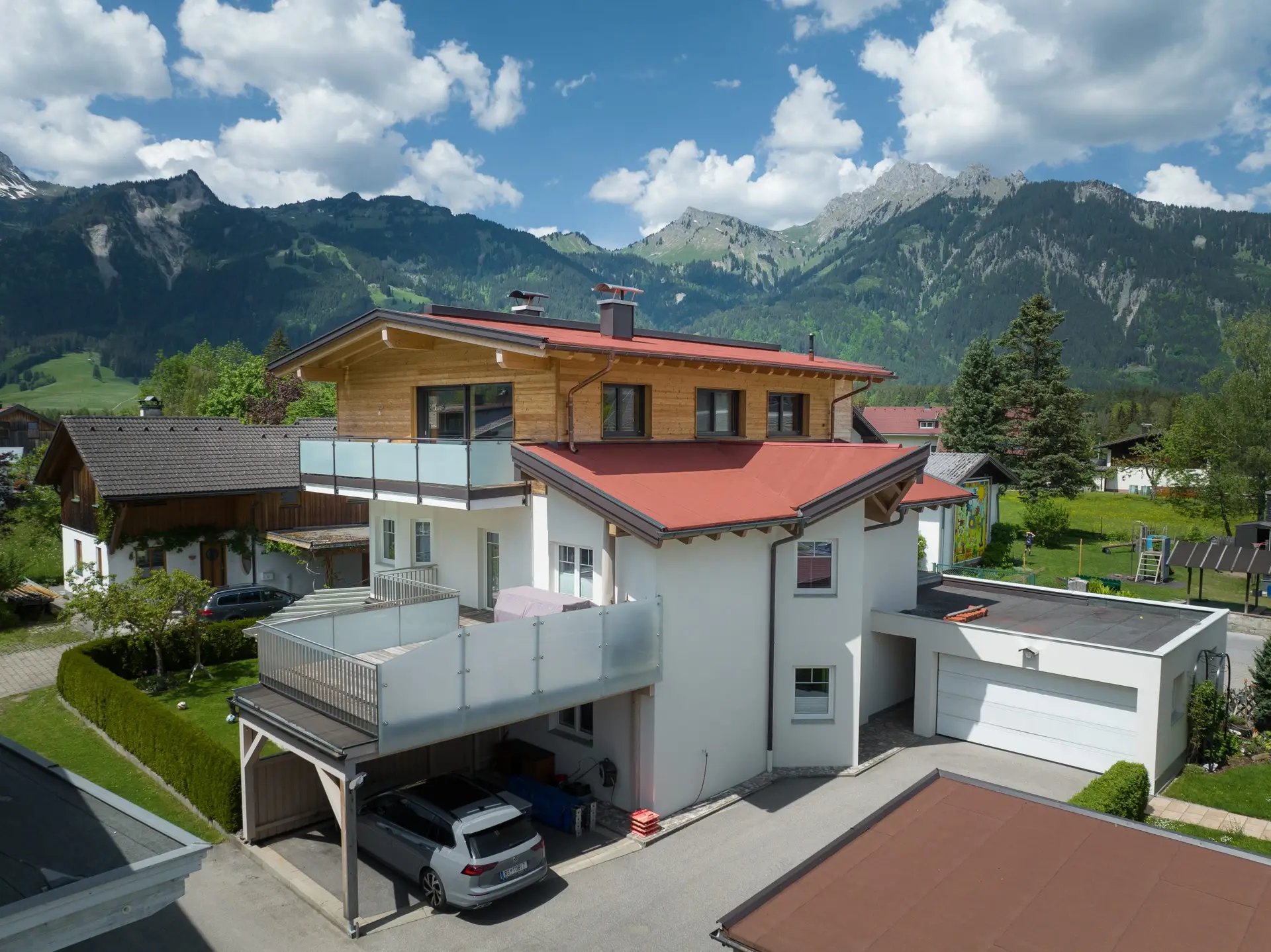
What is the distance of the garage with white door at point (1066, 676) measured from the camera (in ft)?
54.2

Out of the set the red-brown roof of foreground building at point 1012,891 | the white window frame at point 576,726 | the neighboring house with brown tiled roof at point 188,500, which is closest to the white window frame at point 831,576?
the white window frame at point 576,726

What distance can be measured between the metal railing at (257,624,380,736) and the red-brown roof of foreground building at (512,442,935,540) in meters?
4.80

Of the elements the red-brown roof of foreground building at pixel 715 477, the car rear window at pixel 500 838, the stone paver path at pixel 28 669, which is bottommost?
the stone paver path at pixel 28 669

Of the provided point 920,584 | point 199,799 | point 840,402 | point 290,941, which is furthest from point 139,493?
point 920,584

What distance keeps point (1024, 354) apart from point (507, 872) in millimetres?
55136

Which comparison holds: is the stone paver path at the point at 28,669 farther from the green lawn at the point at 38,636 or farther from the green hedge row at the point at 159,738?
the green hedge row at the point at 159,738

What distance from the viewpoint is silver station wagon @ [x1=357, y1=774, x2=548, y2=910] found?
11.8 m

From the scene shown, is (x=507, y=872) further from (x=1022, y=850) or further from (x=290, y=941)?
(x=1022, y=850)

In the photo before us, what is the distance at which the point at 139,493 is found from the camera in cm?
2747

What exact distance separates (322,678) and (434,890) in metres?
3.54

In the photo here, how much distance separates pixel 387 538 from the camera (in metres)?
21.1

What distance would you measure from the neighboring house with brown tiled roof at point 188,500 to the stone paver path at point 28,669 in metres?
3.17

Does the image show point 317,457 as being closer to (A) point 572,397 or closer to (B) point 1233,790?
(A) point 572,397

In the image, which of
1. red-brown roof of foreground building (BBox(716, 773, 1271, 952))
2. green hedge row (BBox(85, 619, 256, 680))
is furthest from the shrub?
red-brown roof of foreground building (BBox(716, 773, 1271, 952))
